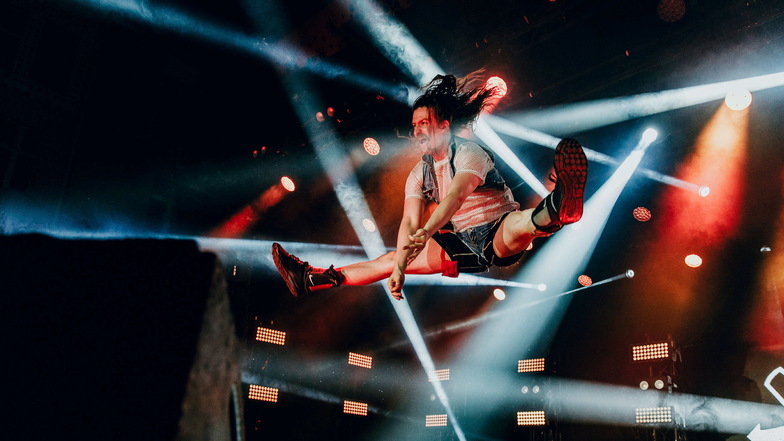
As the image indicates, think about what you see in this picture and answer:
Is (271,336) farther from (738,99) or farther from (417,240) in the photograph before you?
(738,99)

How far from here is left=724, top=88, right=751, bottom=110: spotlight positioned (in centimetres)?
470

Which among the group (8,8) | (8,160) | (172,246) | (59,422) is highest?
(8,8)

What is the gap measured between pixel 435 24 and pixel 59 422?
Result: 4776 millimetres

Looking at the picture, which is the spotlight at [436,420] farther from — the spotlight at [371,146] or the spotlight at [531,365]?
the spotlight at [371,146]

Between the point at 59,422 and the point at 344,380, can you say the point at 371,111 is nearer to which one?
the point at 344,380

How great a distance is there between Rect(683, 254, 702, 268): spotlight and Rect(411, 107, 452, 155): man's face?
4.97 metres

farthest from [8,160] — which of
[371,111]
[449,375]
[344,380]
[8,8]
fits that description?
[449,375]

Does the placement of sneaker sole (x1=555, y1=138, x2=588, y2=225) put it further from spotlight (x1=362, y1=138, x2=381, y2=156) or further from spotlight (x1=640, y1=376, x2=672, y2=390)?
spotlight (x1=640, y1=376, x2=672, y2=390)

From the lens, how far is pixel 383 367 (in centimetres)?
909

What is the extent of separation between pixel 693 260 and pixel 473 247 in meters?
4.83

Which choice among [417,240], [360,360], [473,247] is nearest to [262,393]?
[360,360]

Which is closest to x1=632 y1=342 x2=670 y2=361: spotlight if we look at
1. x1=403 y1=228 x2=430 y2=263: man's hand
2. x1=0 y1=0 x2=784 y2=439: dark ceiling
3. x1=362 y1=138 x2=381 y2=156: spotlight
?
x1=0 y1=0 x2=784 y2=439: dark ceiling

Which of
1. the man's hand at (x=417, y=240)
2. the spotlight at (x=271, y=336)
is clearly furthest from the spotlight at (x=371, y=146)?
the man's hand at (x=417, y=240)

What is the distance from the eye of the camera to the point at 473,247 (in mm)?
3293
